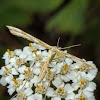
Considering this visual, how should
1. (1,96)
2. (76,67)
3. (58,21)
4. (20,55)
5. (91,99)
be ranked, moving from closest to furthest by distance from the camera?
(91,99) < (76,67) < (20,55) < (1,96) < (58,21)

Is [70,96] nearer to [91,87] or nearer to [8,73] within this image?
[91,87]

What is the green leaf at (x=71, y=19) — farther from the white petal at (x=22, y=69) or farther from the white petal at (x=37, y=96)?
the white petal at (x=37, y=96)

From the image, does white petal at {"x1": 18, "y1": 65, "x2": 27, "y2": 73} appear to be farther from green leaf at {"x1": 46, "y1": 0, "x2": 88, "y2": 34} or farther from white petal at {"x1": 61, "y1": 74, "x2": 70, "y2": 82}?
green leaf at {"x1": 46, "y1": 0, "x2": 88, "y2": 34}

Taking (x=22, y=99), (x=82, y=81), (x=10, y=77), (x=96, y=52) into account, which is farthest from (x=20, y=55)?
(x=96, y=52)

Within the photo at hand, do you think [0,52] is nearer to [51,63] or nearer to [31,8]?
[31,8]

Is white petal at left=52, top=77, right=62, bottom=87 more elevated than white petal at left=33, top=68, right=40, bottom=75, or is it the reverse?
white petal at left=33, top=68, right=40, bottom=75

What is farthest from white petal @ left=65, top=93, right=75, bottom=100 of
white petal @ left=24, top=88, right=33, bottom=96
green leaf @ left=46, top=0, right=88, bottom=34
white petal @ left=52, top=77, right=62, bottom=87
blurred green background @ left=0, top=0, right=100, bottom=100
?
green leaf @ left=46, top=0, right=88, bottom=34

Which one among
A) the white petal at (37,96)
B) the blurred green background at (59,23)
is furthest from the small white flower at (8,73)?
the blurred green background at (59,23)
